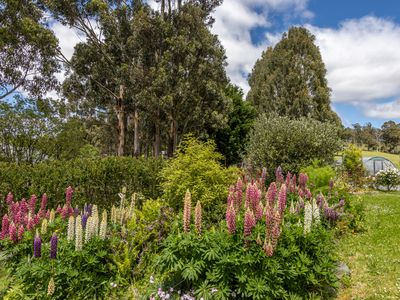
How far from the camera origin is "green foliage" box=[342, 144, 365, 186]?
564 inches

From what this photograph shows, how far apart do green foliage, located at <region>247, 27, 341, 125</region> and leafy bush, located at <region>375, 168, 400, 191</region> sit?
32.2 feet

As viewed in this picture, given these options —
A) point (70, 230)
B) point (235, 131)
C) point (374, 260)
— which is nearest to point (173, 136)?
point (235, 131)

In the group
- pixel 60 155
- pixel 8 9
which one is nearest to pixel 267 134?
pixel 60 155

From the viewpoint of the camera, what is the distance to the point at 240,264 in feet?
8.94

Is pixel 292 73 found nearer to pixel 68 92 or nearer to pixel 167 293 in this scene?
pixel 68 92

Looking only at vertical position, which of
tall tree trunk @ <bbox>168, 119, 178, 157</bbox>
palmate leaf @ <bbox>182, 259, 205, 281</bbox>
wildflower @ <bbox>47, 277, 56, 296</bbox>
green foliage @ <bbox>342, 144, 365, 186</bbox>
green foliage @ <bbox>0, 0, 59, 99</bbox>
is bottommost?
wildflower @ <bbox>47, 277, 56, 296</bbox>

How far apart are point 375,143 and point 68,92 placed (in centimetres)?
7071

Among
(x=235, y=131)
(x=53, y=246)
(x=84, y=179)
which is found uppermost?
(x=235, y=131)

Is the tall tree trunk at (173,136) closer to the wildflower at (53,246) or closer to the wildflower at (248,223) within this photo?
the wildflower at (53,246)

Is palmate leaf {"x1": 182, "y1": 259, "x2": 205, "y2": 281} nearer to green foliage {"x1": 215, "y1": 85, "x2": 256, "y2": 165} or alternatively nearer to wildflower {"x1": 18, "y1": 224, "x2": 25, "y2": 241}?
wildflower {"x1": 18, "y1": 224, "x2": 25, "y2": 241}

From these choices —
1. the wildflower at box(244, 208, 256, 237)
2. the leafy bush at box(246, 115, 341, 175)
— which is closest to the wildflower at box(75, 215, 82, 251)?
the wildflower at box(244, 208, 256, 237)

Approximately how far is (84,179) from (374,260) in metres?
6.00

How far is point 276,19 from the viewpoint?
41.4ft

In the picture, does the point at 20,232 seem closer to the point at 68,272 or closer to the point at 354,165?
the point at 68,272
